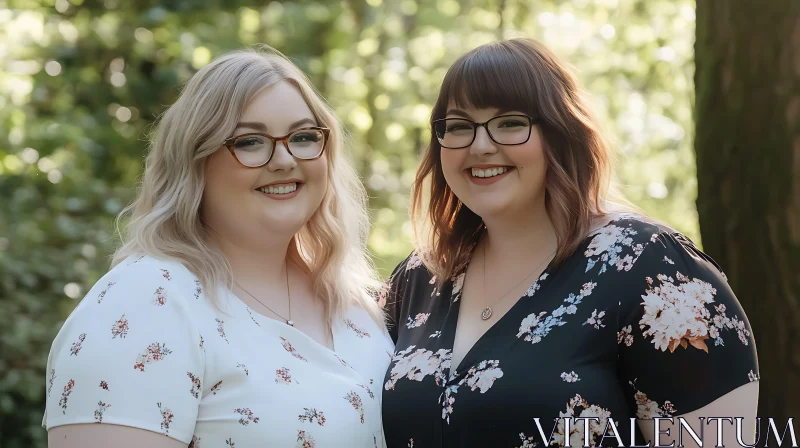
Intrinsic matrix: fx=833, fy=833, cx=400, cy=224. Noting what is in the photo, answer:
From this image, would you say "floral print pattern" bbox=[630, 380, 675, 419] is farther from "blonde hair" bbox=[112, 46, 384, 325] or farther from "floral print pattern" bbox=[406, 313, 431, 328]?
"blonde hair" bbox=[112, 46, 384, 325]

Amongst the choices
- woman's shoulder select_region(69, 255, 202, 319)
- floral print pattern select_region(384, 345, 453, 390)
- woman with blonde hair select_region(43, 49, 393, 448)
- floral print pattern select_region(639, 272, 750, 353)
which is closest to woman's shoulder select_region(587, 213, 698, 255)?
floral print pattern select_region(639, 272, 750, 353)

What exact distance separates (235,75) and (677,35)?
598 centimetres

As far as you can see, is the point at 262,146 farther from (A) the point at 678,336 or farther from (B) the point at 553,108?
(A) the point at 678,336

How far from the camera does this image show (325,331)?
8.93 ft

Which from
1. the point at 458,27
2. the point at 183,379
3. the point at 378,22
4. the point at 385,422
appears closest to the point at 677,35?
the point at 458,27

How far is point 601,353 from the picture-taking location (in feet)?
7.47

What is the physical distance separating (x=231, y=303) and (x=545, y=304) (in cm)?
92

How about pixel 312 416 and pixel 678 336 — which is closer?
pixel 678 336

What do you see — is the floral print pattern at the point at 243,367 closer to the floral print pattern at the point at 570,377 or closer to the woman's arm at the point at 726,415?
the floral print pattern at the point at 570,377

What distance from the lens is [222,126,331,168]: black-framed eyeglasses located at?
8.13 feet

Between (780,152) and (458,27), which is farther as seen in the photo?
(458,27)

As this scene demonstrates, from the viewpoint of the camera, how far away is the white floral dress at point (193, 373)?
6.89 feet

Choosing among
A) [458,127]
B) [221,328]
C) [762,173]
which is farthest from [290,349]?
[762,173]

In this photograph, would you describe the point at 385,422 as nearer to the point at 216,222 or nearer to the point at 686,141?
the point at 216,222
